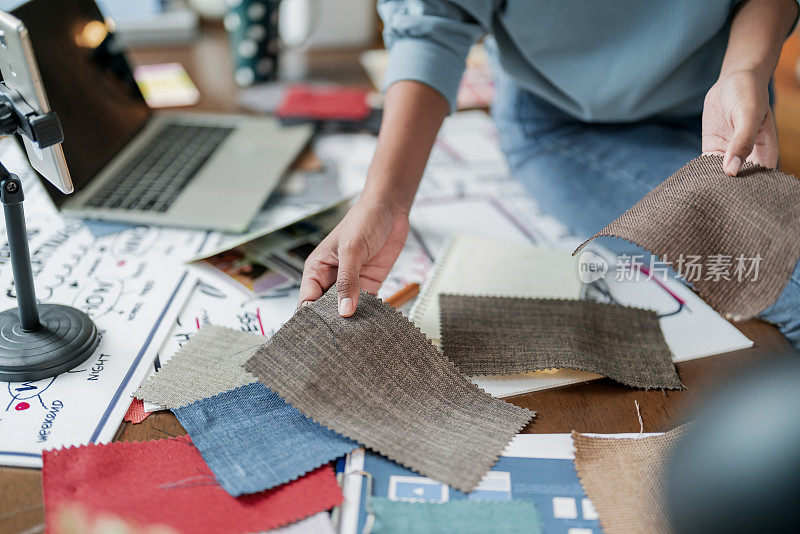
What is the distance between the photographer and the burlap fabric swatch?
0.63m

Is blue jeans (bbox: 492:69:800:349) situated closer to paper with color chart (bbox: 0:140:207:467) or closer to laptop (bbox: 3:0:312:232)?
laptop (bbox: 3:0:312:232)

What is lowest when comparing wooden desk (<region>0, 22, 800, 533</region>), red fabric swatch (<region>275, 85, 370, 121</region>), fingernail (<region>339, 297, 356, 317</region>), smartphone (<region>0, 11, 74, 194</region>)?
red fabric swatch (<region>275, 85, 370, 121</region>)

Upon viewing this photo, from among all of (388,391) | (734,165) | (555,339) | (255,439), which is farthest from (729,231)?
(255,439)

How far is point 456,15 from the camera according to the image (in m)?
0.85

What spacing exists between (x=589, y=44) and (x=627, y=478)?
0.58m

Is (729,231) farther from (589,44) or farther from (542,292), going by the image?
(589,44)

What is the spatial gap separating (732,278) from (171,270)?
0.60 metres

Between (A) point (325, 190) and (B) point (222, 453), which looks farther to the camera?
(A) point (325, 190)

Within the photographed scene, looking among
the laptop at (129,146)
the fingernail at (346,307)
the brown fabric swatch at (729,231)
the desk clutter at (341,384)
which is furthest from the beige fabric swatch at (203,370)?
the brown fabric swatch at (729,231)

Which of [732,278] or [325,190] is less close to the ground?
[732,278]

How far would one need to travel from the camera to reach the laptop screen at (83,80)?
843 millimetres

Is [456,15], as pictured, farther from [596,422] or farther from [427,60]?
[596,422]

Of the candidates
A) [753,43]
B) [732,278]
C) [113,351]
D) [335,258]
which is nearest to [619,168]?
[753,43]

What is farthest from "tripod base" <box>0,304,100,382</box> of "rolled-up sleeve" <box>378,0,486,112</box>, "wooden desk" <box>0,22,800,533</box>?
"rolled-up sleeve" <box>378,0,486,112</box>
